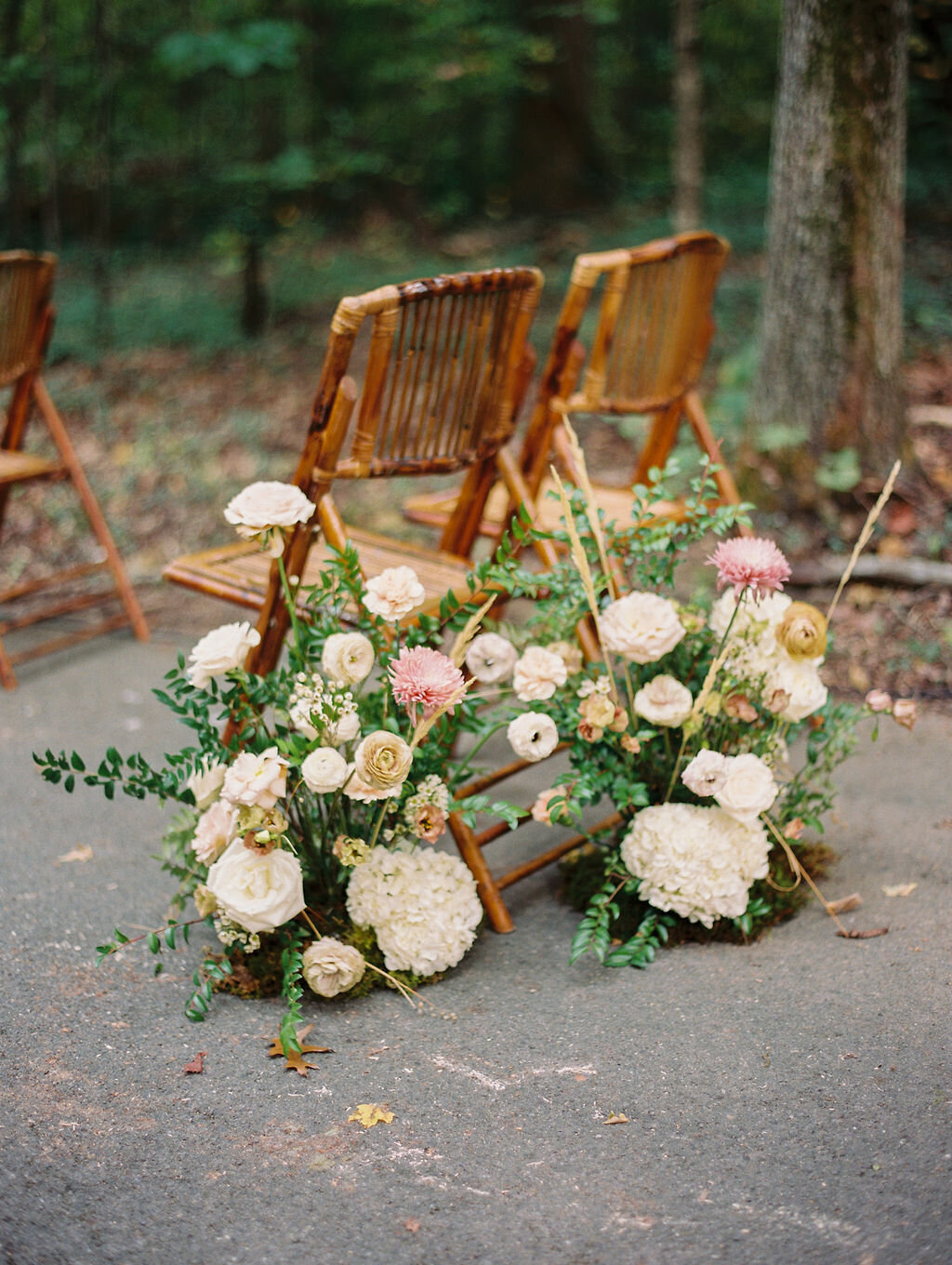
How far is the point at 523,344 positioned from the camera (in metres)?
2.62

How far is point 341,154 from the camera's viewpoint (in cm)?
683

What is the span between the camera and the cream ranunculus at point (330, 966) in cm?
201

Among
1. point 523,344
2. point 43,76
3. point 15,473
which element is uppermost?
point 43,76

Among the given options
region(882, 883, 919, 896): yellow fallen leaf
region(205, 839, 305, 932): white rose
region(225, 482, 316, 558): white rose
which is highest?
region(225, 482, 316, 558): white rose

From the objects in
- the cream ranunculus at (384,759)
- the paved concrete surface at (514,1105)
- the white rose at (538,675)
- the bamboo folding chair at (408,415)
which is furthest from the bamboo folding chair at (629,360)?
the paved concrete surface at (514,1105)

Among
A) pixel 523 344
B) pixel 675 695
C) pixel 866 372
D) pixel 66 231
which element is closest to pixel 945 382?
pixel 866 372

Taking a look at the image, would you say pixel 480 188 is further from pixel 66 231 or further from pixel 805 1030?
pixel 805 1030

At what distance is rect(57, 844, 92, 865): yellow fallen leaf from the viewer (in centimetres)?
263

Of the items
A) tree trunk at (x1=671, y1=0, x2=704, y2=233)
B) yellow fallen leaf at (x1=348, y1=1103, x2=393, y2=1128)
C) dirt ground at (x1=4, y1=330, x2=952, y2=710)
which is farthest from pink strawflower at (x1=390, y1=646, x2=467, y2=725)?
tree trunk at (x1=671, y1=0, x2=704, y2=233)

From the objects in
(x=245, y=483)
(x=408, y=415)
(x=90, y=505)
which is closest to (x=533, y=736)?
(x=408, y=415)

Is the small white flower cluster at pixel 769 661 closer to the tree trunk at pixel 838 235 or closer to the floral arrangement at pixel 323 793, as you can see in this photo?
the floral arrangement at pixel 323 793

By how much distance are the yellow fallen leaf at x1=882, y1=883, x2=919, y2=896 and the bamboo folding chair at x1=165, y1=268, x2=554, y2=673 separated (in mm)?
1055

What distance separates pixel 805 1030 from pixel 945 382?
3.89 m

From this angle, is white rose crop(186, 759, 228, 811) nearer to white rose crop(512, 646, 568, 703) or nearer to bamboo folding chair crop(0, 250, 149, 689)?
white rose crop(512, 646, 568, 703)
